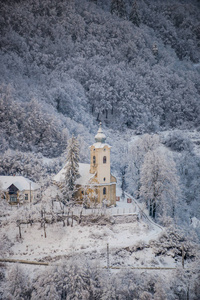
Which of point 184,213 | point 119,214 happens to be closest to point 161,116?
point 184,213

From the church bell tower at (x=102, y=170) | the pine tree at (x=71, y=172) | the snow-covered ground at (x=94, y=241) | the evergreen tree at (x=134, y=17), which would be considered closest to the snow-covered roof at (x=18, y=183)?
the snow-covered ground at (x=94, y=241)

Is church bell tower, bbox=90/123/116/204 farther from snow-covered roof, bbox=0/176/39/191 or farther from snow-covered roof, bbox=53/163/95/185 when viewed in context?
snow-covered roof, bbox=0/176/39/191

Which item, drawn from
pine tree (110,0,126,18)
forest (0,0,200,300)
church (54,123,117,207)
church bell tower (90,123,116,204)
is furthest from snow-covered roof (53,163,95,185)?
pine tree (110,0,126,18)

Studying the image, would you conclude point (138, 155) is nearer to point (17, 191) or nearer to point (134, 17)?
point (17, 191)

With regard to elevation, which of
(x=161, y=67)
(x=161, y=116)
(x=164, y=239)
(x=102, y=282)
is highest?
(x=161, y=67)

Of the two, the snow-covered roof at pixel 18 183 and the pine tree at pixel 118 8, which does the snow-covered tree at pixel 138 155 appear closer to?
the snow-covered roof at pixel 18 183

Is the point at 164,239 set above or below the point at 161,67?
below

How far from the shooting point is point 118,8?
134 m

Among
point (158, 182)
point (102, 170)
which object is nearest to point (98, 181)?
point (102, 170)

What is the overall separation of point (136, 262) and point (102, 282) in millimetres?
5471

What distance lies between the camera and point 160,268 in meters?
29.5

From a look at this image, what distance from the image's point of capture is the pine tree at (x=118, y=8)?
13225 centimetres

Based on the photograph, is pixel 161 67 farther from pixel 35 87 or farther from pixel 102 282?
pixel 102 282

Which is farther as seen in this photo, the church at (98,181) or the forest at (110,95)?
the forest at (110,95)
